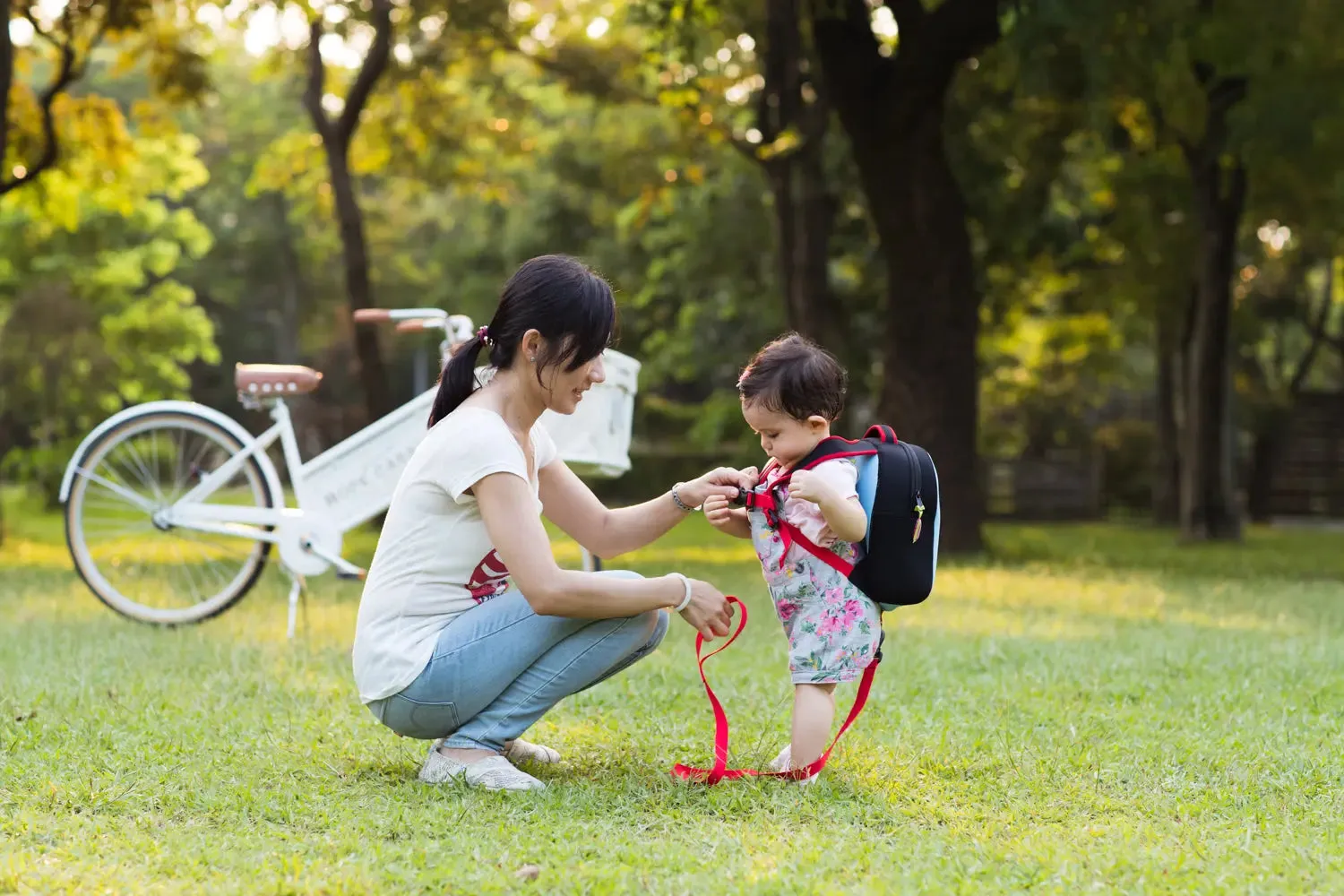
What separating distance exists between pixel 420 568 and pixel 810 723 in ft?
3.39

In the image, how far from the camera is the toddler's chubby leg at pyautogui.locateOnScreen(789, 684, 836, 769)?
3824mm

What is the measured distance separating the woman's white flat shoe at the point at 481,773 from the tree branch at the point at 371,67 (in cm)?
1122

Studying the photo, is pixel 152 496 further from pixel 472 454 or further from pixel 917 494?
pixel 917 494

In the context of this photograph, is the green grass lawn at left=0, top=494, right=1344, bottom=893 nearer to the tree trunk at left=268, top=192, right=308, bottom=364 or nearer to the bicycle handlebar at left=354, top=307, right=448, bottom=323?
the bicycle handlebar at left=354, top=307, right=448, bottom=323

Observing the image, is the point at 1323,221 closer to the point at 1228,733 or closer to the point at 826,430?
the point at 1228,733

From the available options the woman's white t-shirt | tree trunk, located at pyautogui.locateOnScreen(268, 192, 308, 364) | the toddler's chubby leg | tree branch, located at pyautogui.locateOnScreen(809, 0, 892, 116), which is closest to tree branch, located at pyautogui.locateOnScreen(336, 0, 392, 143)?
tree branch, located at pyautogui.locateOnScreen(809, 0, 892, 116)

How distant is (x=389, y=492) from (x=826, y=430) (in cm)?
322

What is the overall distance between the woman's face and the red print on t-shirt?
0.42 metres

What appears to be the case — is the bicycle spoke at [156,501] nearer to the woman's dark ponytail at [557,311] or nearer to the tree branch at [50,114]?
the woman's dark ponytail at [557,311]

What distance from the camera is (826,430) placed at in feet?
12.6

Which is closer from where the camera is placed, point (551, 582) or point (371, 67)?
point (551, 582)

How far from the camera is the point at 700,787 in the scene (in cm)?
375

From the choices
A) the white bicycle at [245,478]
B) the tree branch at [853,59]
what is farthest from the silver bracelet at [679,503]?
the tree branch at [853,59]

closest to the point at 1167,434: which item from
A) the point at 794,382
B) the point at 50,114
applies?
the point at 50,114
